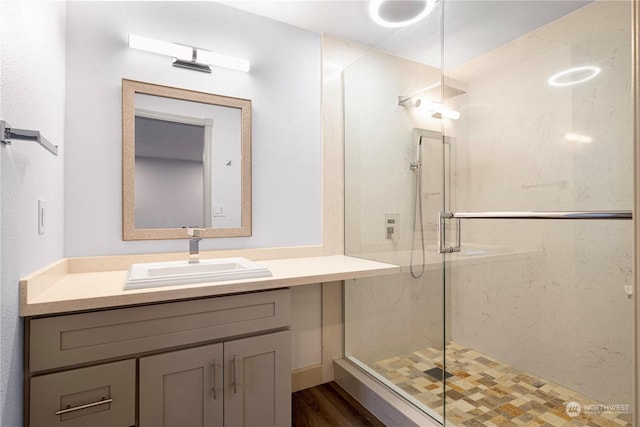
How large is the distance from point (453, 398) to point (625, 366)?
29.7 inches

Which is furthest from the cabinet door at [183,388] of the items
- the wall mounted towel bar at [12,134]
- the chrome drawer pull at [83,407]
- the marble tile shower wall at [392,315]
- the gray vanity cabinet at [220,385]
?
the marble tile shower wall at [392,315]

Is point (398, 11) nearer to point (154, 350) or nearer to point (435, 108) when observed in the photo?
point (435, 108)

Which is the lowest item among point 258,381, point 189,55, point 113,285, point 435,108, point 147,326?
point 258,381

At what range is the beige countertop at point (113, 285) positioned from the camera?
1.07m

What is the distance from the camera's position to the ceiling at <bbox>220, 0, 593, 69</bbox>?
1605 mm

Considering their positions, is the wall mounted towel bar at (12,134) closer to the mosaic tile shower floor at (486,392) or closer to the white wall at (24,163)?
the white wall at (24,163)

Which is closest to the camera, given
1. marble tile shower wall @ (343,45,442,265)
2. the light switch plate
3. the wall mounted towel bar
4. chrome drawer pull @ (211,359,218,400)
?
the wall mounted towel bar

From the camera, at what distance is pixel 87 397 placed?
44.3 inches

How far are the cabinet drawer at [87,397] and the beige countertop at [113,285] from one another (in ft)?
0.74

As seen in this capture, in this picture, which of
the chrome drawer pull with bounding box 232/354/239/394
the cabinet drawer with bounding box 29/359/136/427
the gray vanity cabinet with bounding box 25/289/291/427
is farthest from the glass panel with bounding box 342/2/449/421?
the cabinet drawer with bounding box 29/359/136/427

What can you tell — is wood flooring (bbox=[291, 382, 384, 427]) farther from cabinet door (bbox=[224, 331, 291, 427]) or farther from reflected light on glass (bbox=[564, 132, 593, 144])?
reflected light on glass (bbox=[564, 132, 593, 144])

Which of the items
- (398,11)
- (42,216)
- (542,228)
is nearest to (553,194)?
(542,228)

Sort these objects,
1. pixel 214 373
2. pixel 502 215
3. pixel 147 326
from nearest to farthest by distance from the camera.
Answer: pixel 147 326 → pixel 214 373 → pixel 502 215

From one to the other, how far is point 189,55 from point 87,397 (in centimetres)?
160
